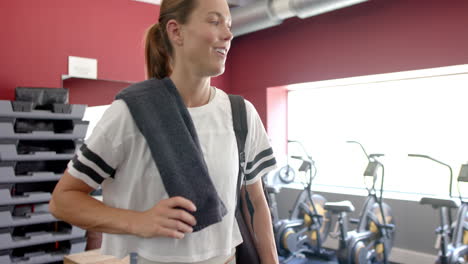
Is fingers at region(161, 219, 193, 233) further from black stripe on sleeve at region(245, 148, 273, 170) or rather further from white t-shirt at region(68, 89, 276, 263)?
black stripe on sleeve at region(245, 148, 273, 170)

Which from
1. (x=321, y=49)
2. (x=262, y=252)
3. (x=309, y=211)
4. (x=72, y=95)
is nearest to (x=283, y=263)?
(x=309, y=211)

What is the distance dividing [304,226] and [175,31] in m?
3.84

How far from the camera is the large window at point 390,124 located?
4.09 metres

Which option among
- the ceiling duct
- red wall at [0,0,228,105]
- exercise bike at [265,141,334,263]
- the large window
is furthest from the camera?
exercise bike at [265,141,334,263]

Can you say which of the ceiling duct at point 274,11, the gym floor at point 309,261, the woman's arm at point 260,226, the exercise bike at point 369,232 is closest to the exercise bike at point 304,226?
the gym floor at point 309,261

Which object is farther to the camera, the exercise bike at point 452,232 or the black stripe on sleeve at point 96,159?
the exercise bike at point 452,232

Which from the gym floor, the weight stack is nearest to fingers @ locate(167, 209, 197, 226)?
the weight stack

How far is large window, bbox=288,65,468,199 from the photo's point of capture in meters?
4.09

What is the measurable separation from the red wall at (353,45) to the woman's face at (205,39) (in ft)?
10.5

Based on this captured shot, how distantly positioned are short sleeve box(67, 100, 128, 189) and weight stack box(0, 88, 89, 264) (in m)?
2.44

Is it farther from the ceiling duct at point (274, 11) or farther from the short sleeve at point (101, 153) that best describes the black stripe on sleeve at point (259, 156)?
the ceiling duct at point (274, 11)

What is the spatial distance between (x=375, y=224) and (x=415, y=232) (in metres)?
0.47

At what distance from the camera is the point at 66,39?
3.90 metres

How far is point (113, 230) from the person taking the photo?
0.81 m
